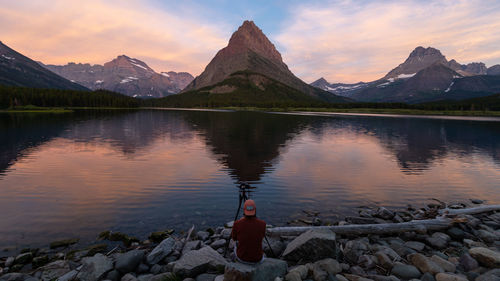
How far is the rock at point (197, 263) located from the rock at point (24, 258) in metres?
8.18

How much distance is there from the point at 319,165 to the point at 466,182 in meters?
17.1

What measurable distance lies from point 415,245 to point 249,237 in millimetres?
10298

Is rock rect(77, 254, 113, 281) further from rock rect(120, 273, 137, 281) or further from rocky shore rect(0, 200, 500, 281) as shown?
rock rect(120, 273, 137, 281)

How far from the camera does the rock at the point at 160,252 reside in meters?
12.3

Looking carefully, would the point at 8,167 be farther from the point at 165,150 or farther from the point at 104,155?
the point at 165,150

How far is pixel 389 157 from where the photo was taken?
44438mm

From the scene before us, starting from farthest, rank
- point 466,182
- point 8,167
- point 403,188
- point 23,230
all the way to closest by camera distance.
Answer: point 8,167
point 466,182
point 403,188
point 23,230

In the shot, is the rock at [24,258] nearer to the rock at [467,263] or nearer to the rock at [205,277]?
the rock at [205,277]

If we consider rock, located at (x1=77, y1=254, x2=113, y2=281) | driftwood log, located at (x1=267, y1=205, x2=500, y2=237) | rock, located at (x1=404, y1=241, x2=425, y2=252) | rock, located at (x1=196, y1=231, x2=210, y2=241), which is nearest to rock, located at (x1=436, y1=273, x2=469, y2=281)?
rock, located at (x1=404, y1=241, x2=425, y2=252)

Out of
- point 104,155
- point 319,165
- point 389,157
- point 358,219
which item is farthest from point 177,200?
point 389,157

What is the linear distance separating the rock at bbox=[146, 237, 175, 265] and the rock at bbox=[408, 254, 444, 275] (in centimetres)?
1167

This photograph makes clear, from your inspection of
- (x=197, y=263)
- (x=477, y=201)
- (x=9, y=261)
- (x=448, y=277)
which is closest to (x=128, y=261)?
(x=197, y=263)

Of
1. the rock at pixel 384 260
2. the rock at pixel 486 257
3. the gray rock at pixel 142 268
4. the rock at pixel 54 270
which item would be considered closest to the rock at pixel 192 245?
the gray rock at pixel 142 268

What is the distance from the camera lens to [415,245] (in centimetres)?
1398
